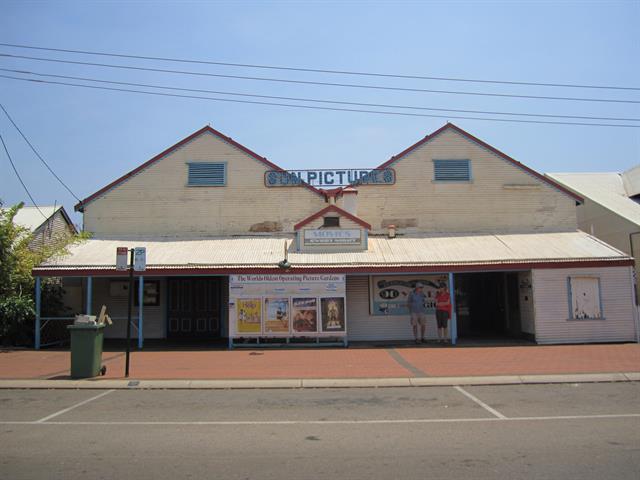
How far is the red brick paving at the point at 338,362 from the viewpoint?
1213 cm

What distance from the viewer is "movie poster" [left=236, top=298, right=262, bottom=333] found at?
16.9m

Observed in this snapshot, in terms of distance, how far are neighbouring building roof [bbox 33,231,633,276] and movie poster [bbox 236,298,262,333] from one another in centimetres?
98

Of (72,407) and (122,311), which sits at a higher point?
(122,311)

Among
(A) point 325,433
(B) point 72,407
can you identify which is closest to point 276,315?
(B) point 72,407

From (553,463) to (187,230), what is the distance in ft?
55.5

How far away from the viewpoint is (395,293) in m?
18.5

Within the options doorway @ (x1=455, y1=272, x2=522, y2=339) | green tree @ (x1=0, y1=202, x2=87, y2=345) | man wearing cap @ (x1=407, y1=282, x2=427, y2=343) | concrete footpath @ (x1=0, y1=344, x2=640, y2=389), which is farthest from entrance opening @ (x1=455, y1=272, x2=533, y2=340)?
green tree @ (x1=0, y1=202, x2=87, y2=345)

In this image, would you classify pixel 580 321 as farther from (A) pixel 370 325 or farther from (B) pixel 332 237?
(B) pixel 332 237

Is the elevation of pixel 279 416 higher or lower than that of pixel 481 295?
lower

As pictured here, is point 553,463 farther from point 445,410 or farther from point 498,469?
point 445,410

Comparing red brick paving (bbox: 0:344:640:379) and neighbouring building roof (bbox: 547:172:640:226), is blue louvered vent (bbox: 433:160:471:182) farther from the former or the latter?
red brick paving (bbox: 0:344:640:379)

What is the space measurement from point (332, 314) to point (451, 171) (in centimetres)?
807

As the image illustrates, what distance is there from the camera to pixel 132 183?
20953 mm

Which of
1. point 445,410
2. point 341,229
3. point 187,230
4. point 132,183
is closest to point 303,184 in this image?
point 341,229
